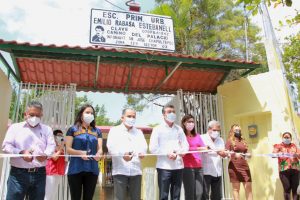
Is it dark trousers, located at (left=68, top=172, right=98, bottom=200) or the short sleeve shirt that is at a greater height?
the short sleeve shirt

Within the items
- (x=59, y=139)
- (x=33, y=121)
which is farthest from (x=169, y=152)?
(x=59, y=139)

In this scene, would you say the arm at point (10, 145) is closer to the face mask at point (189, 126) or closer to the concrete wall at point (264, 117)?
the face mask at point (189, 126)

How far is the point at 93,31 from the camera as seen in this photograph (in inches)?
244

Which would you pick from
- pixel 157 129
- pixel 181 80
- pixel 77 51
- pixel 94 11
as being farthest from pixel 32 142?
pixel 181 80

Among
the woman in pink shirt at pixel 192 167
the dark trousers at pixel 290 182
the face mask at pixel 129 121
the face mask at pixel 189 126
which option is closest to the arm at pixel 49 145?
the face mask at pixel 129 121

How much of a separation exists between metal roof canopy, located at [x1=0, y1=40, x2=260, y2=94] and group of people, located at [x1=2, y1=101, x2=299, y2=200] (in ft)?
5.74

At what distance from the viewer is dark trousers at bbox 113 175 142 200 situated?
357cm

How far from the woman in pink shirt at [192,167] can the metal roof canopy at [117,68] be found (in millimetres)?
1713

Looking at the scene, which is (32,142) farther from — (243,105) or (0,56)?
(243,105)

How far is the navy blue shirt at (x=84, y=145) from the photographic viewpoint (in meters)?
3.48

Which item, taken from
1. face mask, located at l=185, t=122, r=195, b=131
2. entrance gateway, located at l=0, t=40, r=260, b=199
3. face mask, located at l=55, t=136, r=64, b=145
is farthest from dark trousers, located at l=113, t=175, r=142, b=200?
entrance gateway, located at l=0, t=40, r=260, b=199

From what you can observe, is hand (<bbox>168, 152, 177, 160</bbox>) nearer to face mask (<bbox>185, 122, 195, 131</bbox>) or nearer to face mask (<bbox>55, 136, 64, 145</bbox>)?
face mask (<bbox>185, 122, 195, 131</bbox>)

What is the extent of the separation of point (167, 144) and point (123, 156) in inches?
29.9

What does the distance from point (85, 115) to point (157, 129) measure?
1.01 metres
